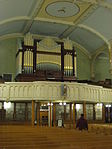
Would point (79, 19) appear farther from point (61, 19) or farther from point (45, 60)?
point (45, 60)

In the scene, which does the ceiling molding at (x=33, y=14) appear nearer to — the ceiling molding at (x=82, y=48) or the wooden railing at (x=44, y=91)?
the ceiling molding at (x=82, y=48)

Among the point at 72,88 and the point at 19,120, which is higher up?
the point at 72,88

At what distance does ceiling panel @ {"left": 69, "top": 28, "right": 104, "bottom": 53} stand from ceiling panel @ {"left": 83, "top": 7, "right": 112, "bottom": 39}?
6.27ft

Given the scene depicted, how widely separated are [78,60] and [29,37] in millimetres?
5790

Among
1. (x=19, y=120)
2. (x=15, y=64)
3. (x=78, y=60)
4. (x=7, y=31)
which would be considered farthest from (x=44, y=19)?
(x=19, y=120)

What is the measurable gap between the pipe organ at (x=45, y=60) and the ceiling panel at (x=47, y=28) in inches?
31.1

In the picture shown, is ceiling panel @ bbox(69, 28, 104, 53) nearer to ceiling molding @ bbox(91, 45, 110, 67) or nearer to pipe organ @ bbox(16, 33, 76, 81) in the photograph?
ceiling molding @ bbox(91, 45, 110, 67)

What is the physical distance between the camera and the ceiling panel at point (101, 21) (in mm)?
16302

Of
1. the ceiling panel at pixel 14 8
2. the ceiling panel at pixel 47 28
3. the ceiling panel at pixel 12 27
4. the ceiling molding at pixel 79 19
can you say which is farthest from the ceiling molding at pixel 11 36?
the ceiling molding at pixel 79 19

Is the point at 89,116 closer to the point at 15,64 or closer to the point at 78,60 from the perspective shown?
the point at 78,60

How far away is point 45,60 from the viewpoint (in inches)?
768

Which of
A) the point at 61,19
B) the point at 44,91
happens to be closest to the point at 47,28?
the point at 61,19

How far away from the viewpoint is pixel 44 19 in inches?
721

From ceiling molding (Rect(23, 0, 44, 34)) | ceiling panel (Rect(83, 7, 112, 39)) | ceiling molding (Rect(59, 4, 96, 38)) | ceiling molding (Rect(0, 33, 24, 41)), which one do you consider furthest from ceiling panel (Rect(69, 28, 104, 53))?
ceiling molding (Rect(0, 33, 24, 41))
